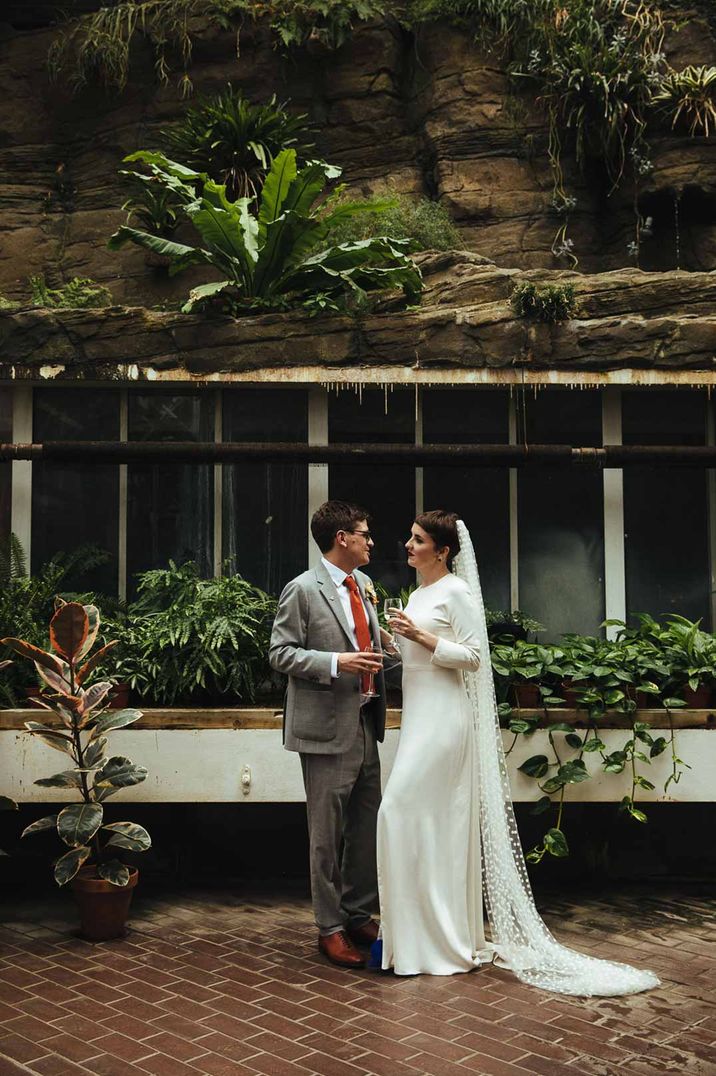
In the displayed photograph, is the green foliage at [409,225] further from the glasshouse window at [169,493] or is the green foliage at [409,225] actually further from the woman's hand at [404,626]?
the woman's hand at [404,626]

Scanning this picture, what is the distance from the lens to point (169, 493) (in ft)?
25.9

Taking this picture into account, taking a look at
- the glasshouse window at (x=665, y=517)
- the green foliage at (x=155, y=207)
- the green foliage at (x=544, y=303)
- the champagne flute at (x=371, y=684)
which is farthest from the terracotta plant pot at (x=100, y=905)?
the green foliage at (x=155, y=207)

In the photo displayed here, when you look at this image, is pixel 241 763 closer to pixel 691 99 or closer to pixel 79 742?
pixel 79 742

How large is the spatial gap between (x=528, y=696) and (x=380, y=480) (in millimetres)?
2155

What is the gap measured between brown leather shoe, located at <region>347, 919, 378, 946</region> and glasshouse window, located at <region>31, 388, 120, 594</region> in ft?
10.7

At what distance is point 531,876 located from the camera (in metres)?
7.19

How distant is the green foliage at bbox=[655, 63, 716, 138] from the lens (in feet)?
31.9

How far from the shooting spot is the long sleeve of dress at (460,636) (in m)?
5.24

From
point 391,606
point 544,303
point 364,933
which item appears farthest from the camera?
point 544,303

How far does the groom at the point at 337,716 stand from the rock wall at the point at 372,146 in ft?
17.3

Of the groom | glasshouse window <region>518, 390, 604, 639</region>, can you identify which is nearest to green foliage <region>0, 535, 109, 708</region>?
the groom

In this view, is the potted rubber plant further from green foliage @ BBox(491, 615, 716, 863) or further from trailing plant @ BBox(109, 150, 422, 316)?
trailing plant @ BBox(109, 150, 422, 316)

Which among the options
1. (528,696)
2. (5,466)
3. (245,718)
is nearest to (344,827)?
(245,718)

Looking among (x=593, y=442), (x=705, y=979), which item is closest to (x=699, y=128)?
(x=593, y=442)
